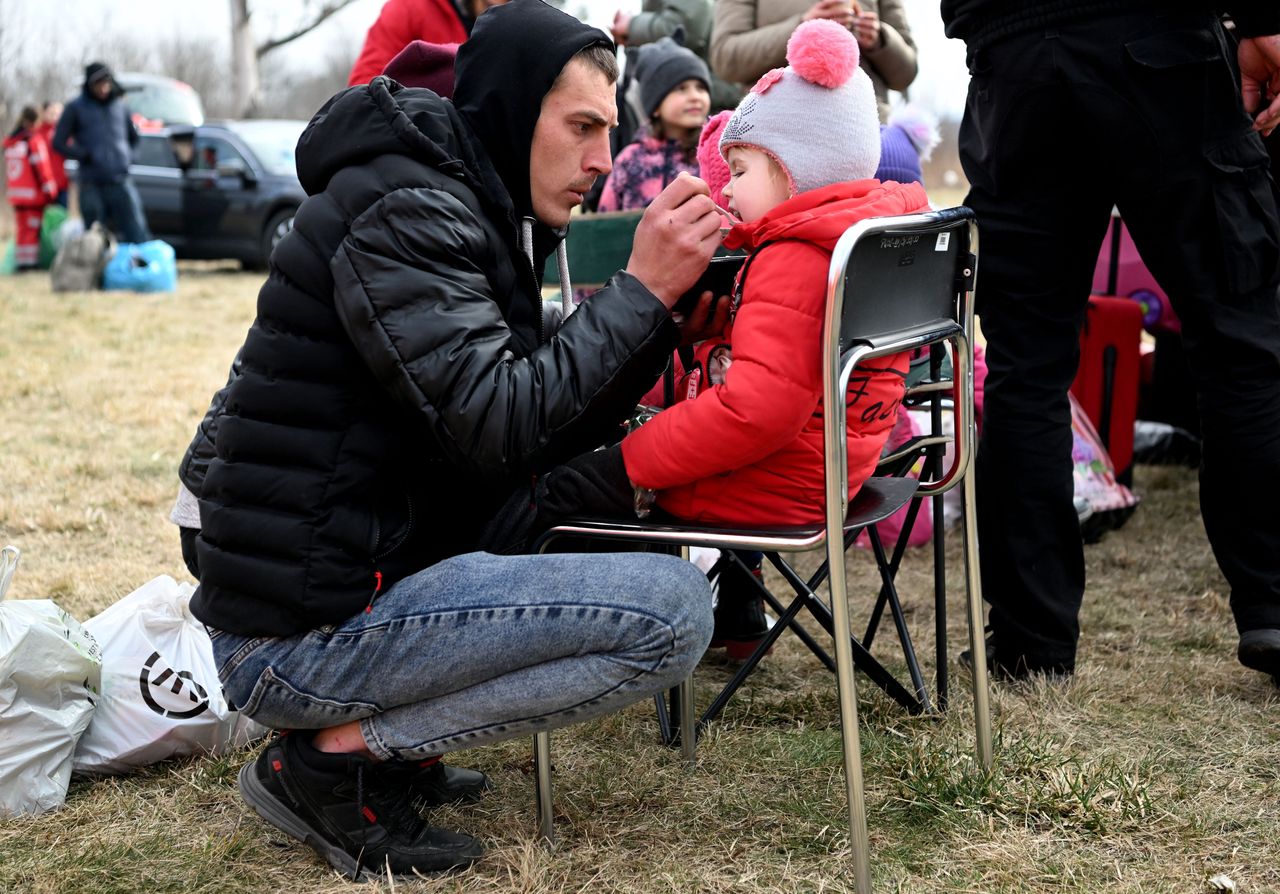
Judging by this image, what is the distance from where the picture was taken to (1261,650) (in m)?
2.58

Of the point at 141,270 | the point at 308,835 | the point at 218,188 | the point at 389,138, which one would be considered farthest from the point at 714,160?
the point at 218,188

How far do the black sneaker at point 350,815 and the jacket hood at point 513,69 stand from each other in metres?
0.93

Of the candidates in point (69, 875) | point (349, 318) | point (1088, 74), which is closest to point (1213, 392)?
point (1088, 74)

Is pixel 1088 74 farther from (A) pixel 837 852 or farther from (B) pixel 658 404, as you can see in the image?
(A) pixel 837 852

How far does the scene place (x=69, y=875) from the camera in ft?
6.77

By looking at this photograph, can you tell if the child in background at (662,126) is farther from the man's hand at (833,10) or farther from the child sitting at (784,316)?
the child sitting at (784,316)

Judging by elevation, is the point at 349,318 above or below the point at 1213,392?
above

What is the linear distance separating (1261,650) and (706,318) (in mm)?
1357

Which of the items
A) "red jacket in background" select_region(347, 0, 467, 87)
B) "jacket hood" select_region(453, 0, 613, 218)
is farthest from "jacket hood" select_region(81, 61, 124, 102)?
"jacket hood" select_region(453, 0, 613, 218)

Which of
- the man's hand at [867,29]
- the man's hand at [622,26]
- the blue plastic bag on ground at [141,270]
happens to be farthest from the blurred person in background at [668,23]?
the blue plastic bag on ground at [141,270]

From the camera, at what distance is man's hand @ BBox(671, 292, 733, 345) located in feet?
6.91

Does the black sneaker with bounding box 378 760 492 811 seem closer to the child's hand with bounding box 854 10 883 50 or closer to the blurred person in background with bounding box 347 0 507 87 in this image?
the blurred person in background with bounding box 347 0 507 87

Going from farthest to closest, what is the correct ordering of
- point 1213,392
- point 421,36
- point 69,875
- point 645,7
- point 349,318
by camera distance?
1. point 645,7
2. point 421,36
3. point 1213,392
4. point 69,875
5. point 349,318

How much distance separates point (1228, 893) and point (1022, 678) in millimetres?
826
